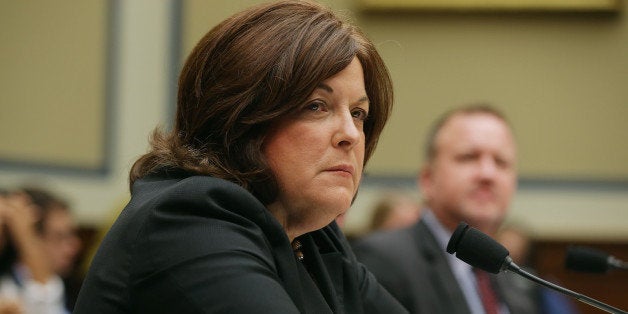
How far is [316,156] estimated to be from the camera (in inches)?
73.2

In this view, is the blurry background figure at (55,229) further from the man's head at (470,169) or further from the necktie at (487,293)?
the necktie at (487,293)

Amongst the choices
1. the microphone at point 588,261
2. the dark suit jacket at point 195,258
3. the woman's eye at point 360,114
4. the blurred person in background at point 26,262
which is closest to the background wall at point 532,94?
the blurred person in background at point 26,262

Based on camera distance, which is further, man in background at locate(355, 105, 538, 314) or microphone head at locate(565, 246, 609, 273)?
man in background at locate(355, 105, 538, 314)

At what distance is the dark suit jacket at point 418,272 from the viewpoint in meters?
3.01

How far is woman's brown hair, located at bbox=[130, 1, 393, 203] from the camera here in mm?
1836

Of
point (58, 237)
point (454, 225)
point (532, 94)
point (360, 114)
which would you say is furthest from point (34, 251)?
point (360, 114)

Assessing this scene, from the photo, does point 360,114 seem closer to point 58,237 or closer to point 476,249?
point 476,249

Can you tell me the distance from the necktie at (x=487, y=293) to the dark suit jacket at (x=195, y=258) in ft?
4.68

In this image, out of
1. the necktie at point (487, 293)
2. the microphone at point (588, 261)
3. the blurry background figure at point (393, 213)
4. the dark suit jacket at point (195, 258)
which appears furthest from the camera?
the blurry background figure at point (393, 213)

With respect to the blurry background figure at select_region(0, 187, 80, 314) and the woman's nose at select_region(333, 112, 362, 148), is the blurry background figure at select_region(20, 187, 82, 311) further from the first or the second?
the woman's nose at select_region(333, 112, 362, 148)

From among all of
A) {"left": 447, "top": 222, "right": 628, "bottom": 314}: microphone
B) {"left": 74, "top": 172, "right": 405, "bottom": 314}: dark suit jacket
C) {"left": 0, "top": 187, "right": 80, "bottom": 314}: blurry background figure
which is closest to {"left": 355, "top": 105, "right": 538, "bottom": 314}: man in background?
{"left": 447, "top": 222, "right": 628, "bottom": 314}: microphone

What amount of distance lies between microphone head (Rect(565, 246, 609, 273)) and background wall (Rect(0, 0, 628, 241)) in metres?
3.07

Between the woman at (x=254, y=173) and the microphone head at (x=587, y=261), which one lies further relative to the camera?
the microphone head at (x=587, y=261)

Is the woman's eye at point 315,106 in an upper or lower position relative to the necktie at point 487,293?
upper
